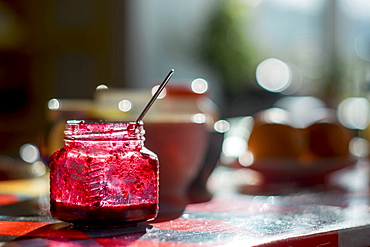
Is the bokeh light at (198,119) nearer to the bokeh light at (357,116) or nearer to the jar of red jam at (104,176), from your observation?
the jar of red jam at (104,176)

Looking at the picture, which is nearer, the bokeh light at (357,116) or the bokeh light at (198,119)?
the bokeh light at (198,119)

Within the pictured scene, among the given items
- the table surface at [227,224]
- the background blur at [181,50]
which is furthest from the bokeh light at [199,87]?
the background blur at [181,50]

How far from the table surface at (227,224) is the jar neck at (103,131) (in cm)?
9

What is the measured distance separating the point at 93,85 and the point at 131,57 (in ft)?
0.98

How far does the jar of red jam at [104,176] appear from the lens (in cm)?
48

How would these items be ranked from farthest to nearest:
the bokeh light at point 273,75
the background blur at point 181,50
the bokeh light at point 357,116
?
the bokeh light at point 273,75 < the background blur at point 181,50 < the bokeh light at point 357,116

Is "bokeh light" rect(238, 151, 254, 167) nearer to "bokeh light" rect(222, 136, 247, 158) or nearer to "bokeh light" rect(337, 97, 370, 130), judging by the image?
"bokeh light" rect(222, 136, 247, 158)

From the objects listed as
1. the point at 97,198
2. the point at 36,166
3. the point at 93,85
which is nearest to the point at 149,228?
the point at 97,198

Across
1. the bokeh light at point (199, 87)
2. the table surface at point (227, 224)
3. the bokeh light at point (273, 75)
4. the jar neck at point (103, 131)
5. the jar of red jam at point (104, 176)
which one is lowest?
the table surface at point (227, 224)

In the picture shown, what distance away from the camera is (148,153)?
0.51 meters

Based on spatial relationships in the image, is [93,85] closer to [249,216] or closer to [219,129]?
[219,129]

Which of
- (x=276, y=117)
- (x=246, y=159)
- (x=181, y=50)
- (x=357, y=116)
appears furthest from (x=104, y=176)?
(x=181, y=50)

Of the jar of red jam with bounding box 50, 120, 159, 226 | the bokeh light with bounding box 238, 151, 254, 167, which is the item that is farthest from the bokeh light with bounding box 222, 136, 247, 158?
the jar of red jam with bounding box 50, 120, 159, 226

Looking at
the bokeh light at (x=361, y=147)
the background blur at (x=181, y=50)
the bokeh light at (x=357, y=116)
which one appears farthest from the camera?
the background blur at (x=181, y=50)
